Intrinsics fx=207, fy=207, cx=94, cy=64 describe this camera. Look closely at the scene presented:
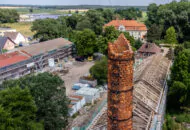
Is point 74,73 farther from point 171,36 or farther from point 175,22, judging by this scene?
point 175,22

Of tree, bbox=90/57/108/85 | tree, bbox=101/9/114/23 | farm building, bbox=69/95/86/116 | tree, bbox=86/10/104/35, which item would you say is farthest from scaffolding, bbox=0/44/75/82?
tree, bbox=101/9/114/23

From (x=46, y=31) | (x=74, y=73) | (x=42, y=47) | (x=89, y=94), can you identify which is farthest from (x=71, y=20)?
(x=89, y=94)

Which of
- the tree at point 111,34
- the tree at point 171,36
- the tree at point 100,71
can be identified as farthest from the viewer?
the tree at point 171,36

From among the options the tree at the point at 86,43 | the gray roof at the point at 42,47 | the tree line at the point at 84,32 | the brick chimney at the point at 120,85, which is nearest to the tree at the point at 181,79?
the brick chimney at the point at 120,85

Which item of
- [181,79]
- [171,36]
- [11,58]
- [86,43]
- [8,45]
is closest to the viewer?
[181,79]

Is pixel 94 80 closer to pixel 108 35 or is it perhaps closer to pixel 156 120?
pixel 108 35

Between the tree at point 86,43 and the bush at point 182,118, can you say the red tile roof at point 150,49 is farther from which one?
the bush at point 182,118
